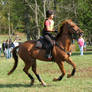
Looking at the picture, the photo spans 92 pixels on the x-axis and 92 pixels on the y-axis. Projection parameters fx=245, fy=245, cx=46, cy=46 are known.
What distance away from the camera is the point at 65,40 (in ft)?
30.3

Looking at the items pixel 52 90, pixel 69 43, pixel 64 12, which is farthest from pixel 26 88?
pixel 64 12

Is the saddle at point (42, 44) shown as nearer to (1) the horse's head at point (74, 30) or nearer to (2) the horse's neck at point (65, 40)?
(2) the horse's neck at point (65, 40)

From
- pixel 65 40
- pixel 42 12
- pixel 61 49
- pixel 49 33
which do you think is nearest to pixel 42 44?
pixel 49 33

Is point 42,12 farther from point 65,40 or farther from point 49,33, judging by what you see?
point 65,40

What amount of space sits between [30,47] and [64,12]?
107ft

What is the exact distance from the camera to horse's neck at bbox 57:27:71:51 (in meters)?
9.22

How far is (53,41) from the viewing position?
9.26 meters

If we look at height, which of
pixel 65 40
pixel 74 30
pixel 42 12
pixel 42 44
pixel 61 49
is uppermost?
pixel 42 12

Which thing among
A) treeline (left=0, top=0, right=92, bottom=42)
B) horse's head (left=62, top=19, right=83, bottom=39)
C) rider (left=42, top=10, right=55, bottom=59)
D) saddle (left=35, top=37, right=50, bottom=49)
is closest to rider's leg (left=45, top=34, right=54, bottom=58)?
rider (left=42, top=10, right=55, bottom=59)

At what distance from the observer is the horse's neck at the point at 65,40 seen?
922 centimetres

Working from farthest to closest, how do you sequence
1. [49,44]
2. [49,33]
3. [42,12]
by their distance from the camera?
1. [42,12]
2. [49,33]
3. [49,44]

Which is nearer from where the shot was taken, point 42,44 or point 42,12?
point 42,44

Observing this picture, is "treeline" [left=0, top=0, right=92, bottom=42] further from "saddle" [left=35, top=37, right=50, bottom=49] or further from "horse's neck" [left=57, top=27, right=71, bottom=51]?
"saddle" [left=35, top=37, right=50, bottom=49]

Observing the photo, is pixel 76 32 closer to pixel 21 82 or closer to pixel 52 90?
pixel 52 90
